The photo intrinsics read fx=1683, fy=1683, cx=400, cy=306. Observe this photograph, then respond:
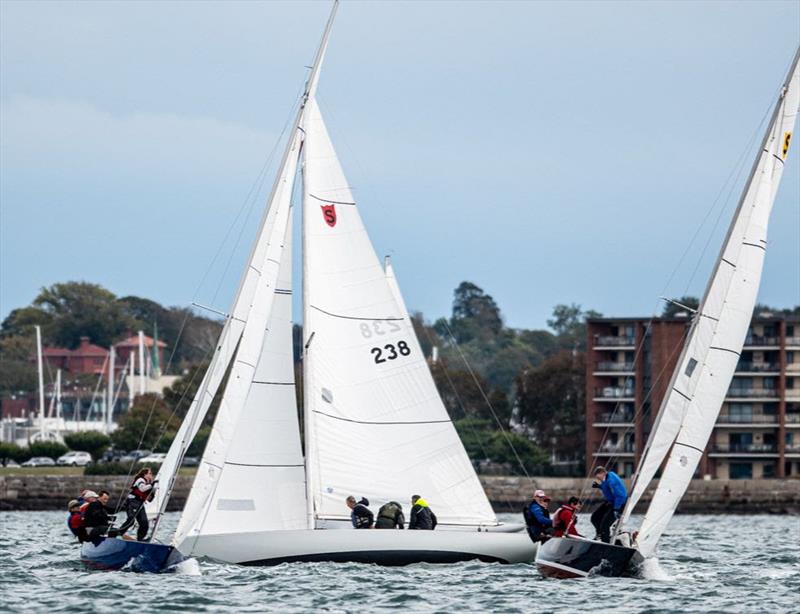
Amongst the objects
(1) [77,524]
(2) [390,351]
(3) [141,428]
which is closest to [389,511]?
(2) [390,351]

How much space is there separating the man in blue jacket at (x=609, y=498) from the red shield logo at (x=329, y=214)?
736 cm

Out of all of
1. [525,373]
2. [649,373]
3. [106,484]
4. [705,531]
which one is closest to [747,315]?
[705,531]

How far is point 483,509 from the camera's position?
3102 centimetres

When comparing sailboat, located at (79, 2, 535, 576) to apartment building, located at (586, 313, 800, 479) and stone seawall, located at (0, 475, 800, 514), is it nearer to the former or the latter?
stone seawall, located at (0, 475, 800, 514)

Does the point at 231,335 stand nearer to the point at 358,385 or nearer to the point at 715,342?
the point at 358,385

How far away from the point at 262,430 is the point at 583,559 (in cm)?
655

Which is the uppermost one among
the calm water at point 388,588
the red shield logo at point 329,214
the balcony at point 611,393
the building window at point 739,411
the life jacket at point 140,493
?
the balcony at point 611,393

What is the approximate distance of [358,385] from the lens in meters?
30.4

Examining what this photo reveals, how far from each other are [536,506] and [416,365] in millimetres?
3752

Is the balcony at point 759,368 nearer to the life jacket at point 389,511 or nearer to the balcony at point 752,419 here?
the balcony at point 752,419

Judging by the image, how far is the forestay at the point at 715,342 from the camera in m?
24.6

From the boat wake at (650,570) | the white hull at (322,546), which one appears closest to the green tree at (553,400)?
the white hull at (322,546)

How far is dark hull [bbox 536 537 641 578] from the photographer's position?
1001 inches

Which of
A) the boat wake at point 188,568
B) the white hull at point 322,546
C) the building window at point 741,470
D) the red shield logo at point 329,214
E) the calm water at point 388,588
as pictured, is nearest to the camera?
the calm water at point 388,588
